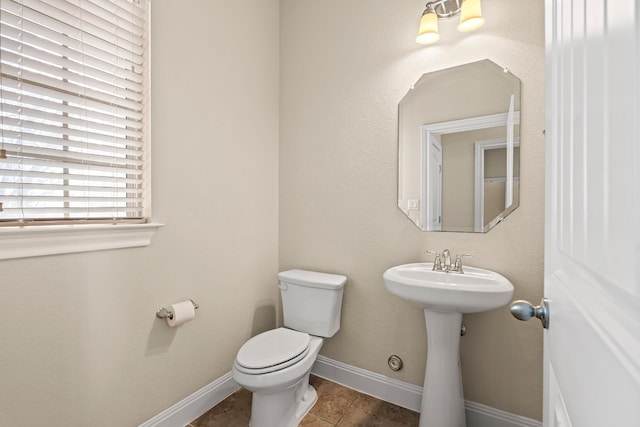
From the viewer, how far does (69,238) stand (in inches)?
47.3

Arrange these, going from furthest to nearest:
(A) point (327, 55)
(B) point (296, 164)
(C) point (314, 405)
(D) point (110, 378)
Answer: (B) point (296, 164), (A) point (327, 55), (C) point (314, 405), (D) point (110, 378)

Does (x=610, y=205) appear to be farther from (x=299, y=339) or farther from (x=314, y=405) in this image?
(x=314, y=405)

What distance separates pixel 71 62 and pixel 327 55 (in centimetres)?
140

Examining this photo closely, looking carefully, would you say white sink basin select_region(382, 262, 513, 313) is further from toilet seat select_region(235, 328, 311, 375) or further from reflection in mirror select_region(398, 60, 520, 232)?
toilet seat select_region(235, 328, 311, 375)

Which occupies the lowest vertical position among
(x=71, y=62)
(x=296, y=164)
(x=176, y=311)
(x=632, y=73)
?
(x=176, y=311)

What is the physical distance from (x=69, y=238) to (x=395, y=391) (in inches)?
72.0

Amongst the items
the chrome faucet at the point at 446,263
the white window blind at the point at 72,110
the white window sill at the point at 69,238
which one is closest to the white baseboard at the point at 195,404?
the white window sill at the point at 69,238

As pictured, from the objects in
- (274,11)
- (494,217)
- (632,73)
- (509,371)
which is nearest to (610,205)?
(632,73)

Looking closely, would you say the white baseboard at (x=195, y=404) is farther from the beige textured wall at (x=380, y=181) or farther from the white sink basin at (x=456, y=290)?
the white sink basin at (x=456, y=290)

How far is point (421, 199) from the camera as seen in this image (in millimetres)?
1744

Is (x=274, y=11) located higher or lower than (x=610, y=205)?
higher

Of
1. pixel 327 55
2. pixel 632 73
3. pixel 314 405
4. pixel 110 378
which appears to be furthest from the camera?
pixel 327 55

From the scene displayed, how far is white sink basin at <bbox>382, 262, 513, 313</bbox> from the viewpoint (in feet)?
4.01

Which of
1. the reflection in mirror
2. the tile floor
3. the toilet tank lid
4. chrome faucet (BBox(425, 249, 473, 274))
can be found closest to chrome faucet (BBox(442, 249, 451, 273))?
chrome faucet (BBox(425, 249, 473, 274))
